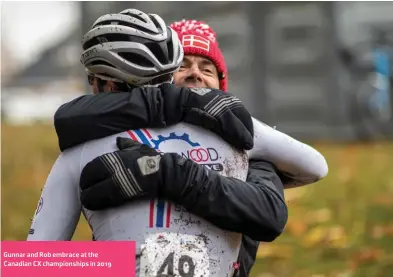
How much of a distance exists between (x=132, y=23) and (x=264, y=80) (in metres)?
7.17

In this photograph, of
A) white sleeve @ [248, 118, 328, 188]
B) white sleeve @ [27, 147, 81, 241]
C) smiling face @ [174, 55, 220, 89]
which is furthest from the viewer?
smiling face @ [174, 55, 220, 89]

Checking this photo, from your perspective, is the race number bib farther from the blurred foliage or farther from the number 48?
the blurred foliage

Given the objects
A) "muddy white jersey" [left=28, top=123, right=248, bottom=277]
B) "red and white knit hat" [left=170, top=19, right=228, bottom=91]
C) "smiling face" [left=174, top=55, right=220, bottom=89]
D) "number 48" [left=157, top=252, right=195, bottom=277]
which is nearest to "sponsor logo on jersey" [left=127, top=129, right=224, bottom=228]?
"muddy white jersey" [left=28, top=123, right=248, bottom=277]

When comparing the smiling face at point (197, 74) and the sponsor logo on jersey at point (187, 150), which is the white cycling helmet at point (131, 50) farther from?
the smiling face at point (197, 74)

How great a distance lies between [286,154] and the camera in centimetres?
290

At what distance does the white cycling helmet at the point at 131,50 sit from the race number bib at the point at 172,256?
0.43 m

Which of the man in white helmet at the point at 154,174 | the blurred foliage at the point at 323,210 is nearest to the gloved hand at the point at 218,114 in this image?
the man in white helmet at the point at 154,174

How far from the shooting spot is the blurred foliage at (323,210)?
6.06 meters

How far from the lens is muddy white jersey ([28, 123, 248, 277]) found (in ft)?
8.42

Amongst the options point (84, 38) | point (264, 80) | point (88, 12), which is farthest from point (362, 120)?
point (84, 38)

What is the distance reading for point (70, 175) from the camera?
2.65 meters

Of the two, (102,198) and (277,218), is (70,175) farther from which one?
(277,218)

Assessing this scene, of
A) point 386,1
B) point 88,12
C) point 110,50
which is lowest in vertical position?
point 110,50

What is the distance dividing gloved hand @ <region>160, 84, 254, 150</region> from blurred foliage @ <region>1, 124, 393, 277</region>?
316 cm
